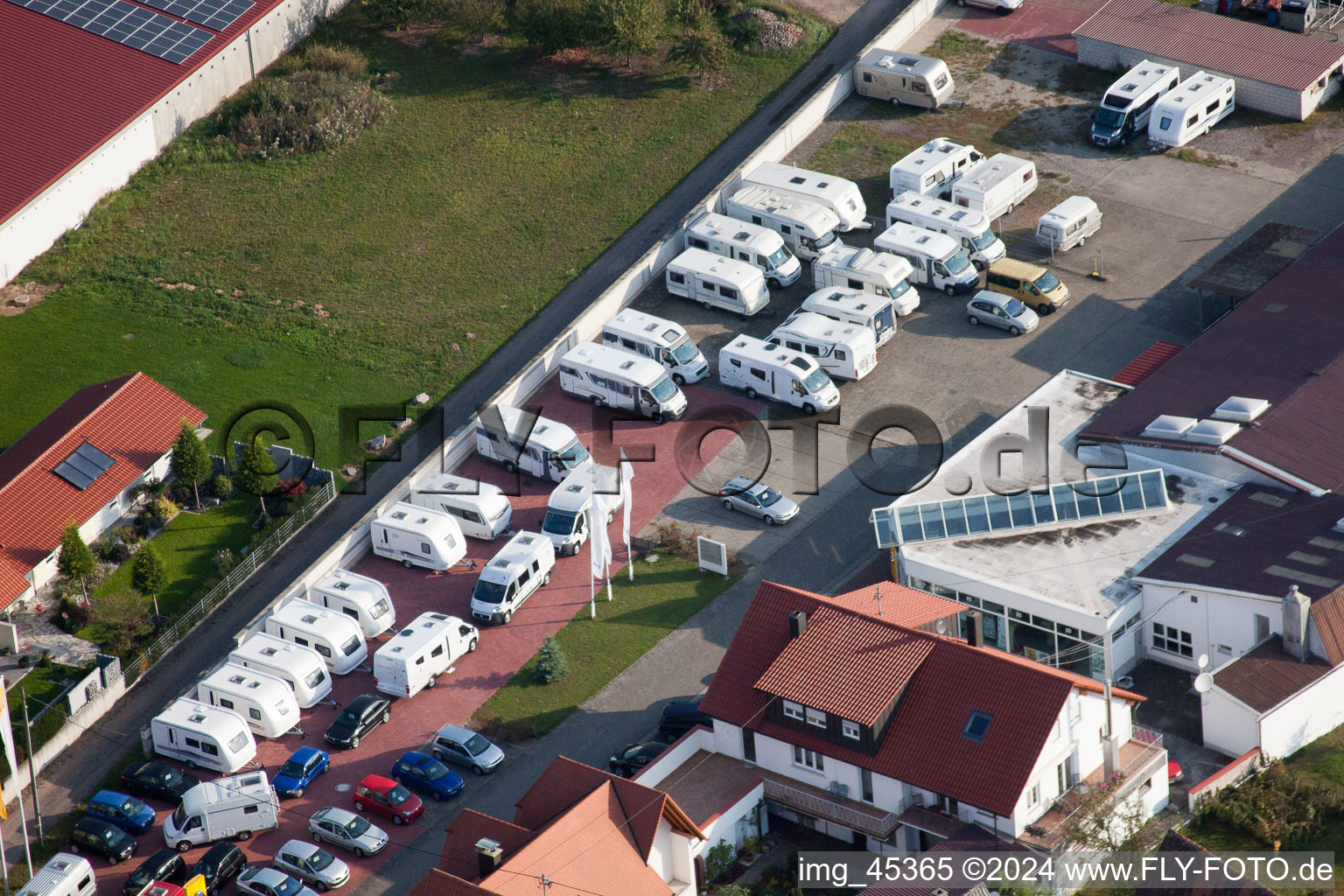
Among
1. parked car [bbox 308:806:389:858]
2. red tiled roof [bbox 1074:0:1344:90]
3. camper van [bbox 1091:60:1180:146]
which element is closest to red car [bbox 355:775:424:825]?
parked car [bbox 308:806:389:858]

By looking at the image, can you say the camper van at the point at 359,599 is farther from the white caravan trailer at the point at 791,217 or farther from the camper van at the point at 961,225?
the camper van at the point at 961,225

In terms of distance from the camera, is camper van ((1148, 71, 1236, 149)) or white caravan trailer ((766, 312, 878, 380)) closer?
white caravan trailer ((766, 312, 878, 380))

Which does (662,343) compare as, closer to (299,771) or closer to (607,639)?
(607,639)

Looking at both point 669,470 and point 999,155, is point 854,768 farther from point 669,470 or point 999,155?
point 999,155

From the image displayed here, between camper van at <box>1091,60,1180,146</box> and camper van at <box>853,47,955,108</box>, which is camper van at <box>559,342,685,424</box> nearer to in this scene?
camper van at <box>853,47,955,108</box>

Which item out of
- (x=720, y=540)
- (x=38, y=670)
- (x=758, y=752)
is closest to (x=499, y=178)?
(x=720, y=540)

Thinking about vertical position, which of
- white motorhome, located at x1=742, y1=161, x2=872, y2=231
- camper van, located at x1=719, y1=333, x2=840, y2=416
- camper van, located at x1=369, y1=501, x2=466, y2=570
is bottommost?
camper van, located at x1=369, y1=501, x2=466, y2=570
